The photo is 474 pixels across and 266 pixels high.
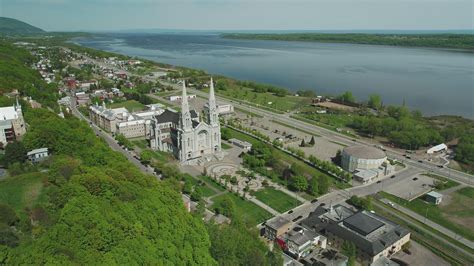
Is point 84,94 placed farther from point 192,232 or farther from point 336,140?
point 192,232

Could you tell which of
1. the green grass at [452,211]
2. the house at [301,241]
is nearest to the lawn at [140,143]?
the house at [301,241]

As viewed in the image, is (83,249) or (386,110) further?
(386,110)

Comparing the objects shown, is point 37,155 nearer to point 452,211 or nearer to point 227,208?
point 227,208

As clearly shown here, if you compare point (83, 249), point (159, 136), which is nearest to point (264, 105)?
point (159, 136)

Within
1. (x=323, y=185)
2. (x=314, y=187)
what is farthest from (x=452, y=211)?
(x=314, y=187)

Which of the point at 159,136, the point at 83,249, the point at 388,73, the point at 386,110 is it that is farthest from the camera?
the point at 388,73

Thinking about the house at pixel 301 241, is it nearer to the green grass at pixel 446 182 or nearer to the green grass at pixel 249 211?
the green grass at pixel 249 211
